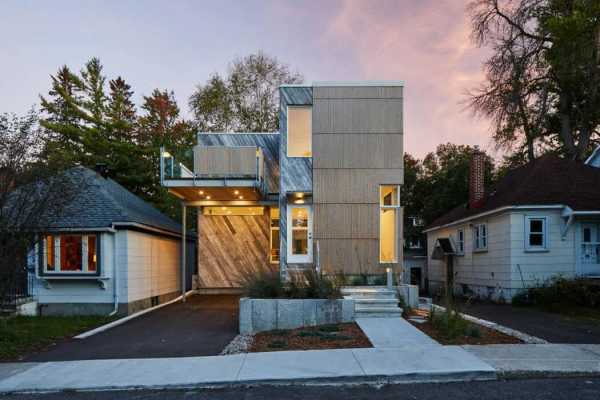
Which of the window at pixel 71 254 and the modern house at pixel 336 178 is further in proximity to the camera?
the modern house at pixel 336 178

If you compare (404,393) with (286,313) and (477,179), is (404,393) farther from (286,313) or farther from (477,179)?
(477,179)

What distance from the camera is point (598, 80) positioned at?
18359 millimetres

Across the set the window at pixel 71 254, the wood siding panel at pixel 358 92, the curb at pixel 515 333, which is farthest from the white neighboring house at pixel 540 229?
the window at pixel 71 254

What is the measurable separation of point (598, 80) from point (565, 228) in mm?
7114

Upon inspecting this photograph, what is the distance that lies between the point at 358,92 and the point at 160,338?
911cm

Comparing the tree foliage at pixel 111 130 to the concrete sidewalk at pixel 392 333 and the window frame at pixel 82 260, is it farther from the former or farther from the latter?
the concrete sidewalk at pixel 392 333

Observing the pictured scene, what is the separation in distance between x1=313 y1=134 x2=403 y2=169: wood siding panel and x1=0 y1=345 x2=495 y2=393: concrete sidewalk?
7342 millimetres

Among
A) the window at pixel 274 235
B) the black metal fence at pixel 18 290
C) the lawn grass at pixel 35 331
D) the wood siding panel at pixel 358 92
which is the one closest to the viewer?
the lawn grass at pixel 35 331

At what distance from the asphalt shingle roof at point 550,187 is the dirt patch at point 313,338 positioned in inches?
358

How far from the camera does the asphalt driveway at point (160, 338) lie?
8430 mm

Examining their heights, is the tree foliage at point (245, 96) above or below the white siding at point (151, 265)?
above

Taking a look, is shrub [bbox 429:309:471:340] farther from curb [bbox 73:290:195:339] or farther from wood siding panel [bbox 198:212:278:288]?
wood siding panel [bbox 198:212:278:288]

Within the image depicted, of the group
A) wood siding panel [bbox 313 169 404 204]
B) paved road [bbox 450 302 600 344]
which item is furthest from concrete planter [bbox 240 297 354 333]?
wood siding panel [bbox 313 169 404 204]

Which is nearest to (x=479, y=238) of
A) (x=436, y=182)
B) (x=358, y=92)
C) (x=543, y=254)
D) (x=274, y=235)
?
(x=543, y=254)
